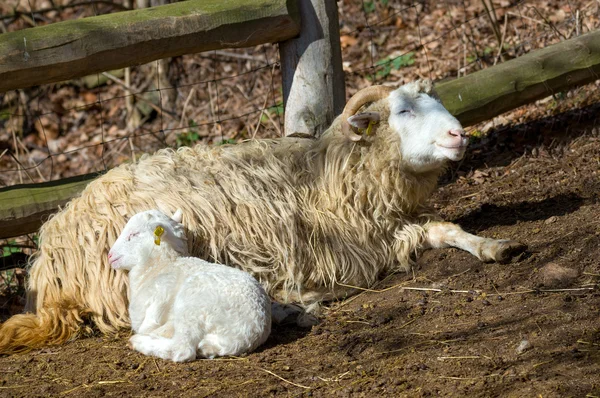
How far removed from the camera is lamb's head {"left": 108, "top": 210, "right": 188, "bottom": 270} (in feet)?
14.0

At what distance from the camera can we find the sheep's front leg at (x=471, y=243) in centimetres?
465

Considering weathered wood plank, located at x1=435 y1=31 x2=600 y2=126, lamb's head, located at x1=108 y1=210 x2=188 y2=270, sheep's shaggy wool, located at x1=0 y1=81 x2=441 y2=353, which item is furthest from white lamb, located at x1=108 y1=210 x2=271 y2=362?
weathered wood plank, located at x1=435 y1=31 x2=600 y2=126

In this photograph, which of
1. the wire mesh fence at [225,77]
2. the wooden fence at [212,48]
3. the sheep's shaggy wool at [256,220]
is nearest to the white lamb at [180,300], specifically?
the sheep's shaggy wool at [256,220]

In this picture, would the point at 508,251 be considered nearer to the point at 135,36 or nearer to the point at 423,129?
the point at 423,129

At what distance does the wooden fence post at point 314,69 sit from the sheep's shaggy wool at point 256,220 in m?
0.43

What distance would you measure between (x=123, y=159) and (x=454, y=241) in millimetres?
5666

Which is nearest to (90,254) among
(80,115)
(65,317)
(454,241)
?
(65,317)

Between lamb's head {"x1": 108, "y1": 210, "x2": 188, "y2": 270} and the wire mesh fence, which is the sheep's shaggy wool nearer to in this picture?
lamb's head {"x1": 108, "y1": 210, "x2": 188, "y2": 270}

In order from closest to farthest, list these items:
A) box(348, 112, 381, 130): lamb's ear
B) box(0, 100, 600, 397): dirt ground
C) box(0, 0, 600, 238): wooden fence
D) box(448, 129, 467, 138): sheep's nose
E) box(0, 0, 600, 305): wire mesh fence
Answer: box(0, 100, 600, 397): dirt ground → box(448, 129, 467, 138): sheep's nose → box(0, 0, 600, 238): wooden fence → box(348, 112, 381, 130): lamb's ear → box(0, 0, 600, 305): wire mesh fence

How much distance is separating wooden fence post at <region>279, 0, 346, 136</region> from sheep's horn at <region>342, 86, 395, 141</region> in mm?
692

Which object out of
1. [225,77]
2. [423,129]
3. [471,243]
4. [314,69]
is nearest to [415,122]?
[423,129]

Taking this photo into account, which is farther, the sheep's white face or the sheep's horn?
the sheep's horn

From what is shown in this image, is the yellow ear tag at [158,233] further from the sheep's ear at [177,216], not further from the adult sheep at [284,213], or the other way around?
the adult sheep at [284,213]

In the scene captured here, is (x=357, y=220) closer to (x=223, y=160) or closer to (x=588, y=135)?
(x=223, y=160)
